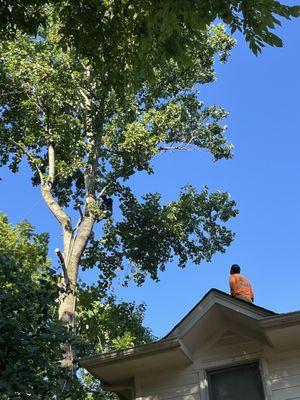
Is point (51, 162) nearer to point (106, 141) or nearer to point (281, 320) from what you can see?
point (106, 141)

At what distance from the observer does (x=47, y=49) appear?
16.1 m

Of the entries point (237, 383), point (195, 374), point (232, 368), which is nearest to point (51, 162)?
point (195, 374)

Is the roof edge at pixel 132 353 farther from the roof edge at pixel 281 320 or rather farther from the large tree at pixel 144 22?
the large tree at pixel 144 22

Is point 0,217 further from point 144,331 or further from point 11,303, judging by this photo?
point 11,303

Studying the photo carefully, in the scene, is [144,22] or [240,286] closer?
[144,22]

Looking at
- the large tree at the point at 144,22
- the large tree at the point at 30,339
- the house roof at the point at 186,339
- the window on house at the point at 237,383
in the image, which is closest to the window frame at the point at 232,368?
the window on house at the point at 237,383

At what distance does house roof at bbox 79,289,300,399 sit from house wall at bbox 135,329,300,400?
0.40ft

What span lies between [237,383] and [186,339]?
36.0 inches

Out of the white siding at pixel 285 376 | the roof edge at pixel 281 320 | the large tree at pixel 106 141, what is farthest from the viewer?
the large tree at pixel 106 141

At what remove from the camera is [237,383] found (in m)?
A: 7.22

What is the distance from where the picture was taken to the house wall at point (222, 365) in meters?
6.89

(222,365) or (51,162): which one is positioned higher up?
(51,162)

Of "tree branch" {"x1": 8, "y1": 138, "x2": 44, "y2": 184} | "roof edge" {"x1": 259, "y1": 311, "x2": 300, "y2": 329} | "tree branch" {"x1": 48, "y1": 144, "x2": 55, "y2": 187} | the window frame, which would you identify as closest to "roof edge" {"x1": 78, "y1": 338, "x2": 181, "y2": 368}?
the window frame

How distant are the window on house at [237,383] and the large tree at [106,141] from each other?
6.82 m
